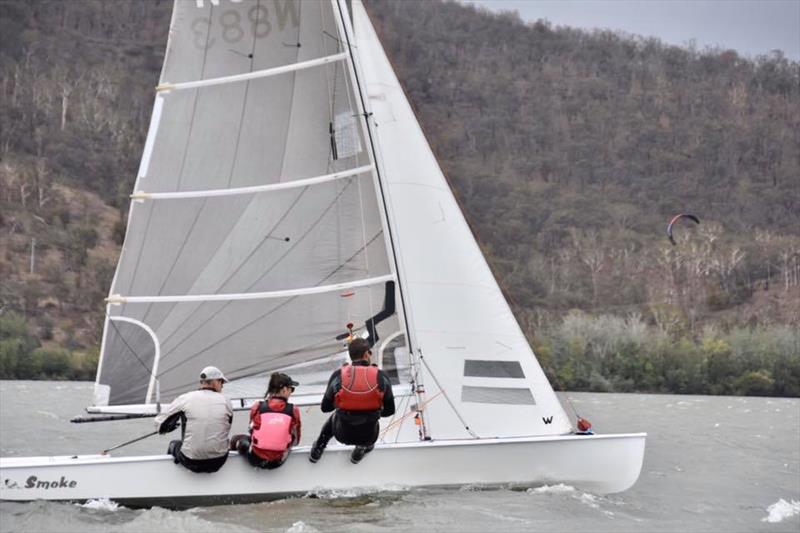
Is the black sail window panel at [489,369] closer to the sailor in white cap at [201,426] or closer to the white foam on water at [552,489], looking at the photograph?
the white foam on water at [552,489]

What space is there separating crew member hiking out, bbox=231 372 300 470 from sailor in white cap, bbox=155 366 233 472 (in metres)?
0.23

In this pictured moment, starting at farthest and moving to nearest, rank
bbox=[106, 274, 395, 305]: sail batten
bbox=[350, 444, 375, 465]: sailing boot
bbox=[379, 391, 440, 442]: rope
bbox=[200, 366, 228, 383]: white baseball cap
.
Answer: bbox=[106, 274, 395, 305]: sail batten, bbox=[379, 391, 440, 442]: rope, bbox=[350, 444, 375, 465]: sailing boot, bbox=[200, 366, 228, 383]: white baseball cap

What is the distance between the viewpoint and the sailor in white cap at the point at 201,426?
1039cm

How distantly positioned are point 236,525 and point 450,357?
10.2 feet

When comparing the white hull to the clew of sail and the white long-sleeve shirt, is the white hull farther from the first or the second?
the clew of sail

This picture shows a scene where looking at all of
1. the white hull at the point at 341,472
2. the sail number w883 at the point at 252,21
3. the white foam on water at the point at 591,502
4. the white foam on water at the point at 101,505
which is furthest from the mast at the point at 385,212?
the white foam on water at the point at 101,505

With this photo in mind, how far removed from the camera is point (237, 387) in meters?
12.4

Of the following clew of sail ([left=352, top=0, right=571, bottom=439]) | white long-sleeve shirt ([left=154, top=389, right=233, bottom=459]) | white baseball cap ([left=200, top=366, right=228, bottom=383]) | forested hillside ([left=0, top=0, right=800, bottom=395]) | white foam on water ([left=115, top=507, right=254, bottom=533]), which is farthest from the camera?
forested hillside ([left=0, top=0, right=800, bottom=395])

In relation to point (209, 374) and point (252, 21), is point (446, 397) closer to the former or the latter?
point (209, 374)

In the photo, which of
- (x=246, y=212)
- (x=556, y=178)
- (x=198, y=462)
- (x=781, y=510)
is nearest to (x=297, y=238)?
(x=246, y=212)

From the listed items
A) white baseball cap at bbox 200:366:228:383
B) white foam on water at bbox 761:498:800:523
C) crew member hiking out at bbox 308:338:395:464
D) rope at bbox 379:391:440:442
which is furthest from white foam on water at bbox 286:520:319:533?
white foam on water at bbox 761:498:800:523

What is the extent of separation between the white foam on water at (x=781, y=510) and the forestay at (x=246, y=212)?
15.3ft

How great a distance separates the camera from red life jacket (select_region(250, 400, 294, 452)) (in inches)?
414

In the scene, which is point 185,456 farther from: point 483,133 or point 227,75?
point 483,133
